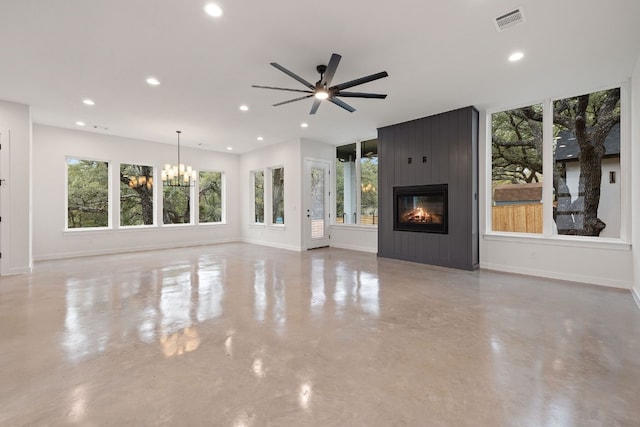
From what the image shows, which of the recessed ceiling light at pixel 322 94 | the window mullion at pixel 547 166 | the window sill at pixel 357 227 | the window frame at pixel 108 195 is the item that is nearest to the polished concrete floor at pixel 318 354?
the window mullion at pixel 547 166

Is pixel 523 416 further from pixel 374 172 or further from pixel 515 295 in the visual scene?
pixel 374 172

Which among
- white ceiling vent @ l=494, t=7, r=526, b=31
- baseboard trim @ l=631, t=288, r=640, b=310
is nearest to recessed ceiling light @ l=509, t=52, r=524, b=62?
white ceiling vent @ l=494, t=7, r=526, b=31

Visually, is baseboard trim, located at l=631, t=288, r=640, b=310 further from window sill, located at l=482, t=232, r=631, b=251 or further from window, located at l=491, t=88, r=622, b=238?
window, located at l=491, t=88, r=622, b=238

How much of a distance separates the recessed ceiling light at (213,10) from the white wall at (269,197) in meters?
5.17

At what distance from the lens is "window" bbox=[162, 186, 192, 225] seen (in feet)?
28.5

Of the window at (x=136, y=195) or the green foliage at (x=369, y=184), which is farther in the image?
the window at (x=136, y=195)

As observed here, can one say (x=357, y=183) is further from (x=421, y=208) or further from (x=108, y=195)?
(x=108, y=195)

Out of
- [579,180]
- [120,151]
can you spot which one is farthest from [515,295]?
[120,151]

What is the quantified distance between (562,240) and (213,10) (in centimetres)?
590

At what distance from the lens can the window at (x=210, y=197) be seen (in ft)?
30.9

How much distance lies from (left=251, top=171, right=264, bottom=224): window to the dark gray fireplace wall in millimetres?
4180

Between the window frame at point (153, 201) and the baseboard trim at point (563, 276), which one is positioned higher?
the window frame at point (153, 201)

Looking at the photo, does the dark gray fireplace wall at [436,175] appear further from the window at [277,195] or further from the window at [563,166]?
the window at [277,195]

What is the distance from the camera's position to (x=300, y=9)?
2748 millimetres
